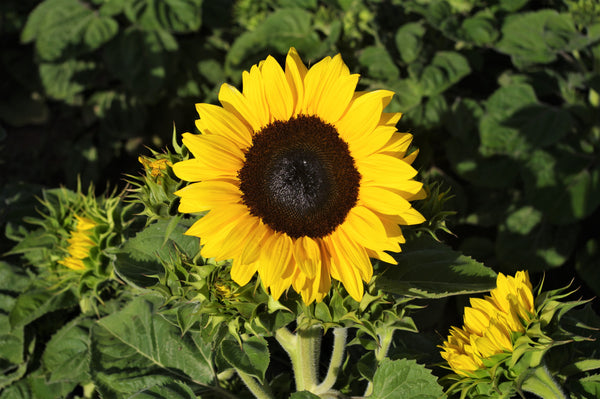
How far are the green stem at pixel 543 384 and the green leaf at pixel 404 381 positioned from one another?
193mm

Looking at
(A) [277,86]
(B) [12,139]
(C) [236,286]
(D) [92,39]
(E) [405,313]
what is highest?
(A) [277,86]

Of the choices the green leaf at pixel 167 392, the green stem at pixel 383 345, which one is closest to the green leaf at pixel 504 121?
the green stem at pixel 383 345

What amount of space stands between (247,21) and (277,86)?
1.88m

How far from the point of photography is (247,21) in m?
Answer: 3.03

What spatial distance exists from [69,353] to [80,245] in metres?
0.44

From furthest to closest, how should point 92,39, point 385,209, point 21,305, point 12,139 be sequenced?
point 12,139
point 92,39
point 21,305
point 385,209

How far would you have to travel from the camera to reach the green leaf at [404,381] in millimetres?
1360

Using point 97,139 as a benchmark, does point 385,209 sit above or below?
above

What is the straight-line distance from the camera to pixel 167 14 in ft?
9.45

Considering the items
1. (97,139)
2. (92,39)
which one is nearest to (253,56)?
(92,39)

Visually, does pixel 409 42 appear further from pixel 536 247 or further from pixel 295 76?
pixel 295 76

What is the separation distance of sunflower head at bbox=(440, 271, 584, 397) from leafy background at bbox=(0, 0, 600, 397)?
3.51 ft

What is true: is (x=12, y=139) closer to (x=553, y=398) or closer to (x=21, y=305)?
(x=21, y=305)

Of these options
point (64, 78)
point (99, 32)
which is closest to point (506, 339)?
point (99, 32)
